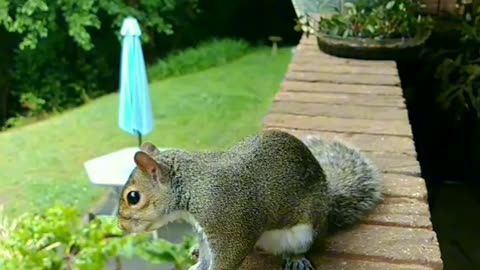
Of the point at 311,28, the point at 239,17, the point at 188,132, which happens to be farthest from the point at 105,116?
the point at 311,28

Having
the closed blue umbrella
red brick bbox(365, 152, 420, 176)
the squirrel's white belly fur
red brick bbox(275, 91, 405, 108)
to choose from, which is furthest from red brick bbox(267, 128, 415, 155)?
the closed blue umbrella

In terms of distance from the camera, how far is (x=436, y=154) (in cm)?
218

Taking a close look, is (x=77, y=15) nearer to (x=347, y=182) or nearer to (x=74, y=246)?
(x=74, y=246)

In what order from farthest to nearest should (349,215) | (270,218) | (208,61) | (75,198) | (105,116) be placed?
(208,61) → (105,116) → (75,198) → (349,215) → (270,218)

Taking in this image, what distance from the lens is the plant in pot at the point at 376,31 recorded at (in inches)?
75.4

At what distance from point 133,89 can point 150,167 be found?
1.96 meters

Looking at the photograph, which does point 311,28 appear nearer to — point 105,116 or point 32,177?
point 32,177

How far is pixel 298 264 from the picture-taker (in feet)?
3.05

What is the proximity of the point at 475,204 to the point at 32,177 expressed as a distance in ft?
5.51

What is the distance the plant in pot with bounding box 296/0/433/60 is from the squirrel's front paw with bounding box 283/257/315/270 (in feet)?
3.51

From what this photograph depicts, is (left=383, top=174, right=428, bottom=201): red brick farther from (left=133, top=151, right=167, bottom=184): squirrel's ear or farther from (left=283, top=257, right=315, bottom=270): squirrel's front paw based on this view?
(left=133, top=151, right=167, bottom=184): squirrel's ear

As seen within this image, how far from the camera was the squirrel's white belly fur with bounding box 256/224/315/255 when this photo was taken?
36.3 inches

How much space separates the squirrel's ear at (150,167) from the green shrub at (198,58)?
3.43 metres

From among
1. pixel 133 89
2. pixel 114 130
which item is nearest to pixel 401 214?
pixel 133 89
